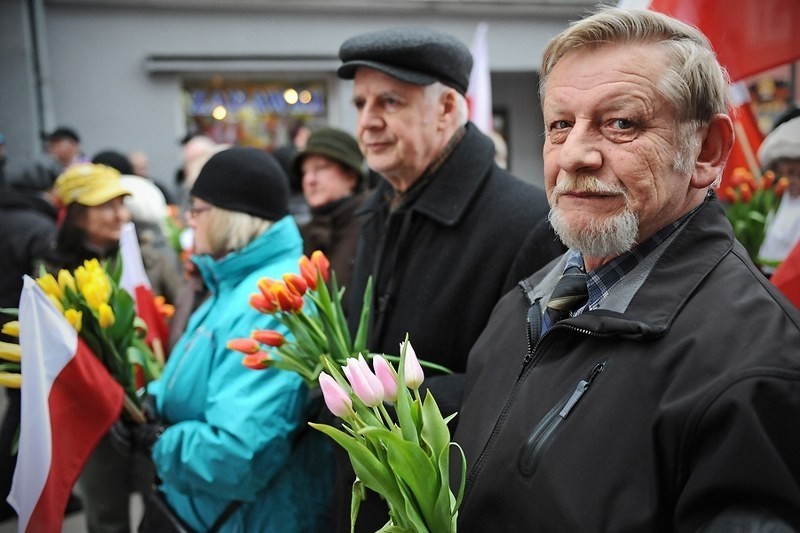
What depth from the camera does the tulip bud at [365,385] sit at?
1317mm

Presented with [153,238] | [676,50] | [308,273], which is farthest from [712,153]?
[153,238]

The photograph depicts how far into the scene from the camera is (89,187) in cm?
384

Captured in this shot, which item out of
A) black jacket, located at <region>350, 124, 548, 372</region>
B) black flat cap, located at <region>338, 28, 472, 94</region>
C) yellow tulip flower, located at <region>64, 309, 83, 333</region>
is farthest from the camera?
yellow tulip flower, located at <region>64, 309, 83, 333</region>

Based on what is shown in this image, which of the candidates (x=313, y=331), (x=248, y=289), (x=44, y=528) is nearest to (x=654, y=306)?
(x=313, y=331)

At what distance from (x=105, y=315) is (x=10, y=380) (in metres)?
0.37

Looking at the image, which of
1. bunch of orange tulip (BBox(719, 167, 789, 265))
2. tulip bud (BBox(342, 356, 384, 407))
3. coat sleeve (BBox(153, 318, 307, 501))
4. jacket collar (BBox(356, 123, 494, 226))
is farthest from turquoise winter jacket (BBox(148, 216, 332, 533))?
bunch of orange tulip (BBox(719, 167, 789, 265))

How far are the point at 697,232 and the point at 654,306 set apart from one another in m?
0.19

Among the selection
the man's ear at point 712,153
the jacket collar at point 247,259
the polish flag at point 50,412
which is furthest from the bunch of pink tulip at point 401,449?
the jacket collar at point 247,259

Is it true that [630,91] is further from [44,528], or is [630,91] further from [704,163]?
[44,528]

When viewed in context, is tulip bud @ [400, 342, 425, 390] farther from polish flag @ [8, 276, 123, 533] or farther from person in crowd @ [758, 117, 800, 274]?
person in crowd @ [758, 117, 800, 274]

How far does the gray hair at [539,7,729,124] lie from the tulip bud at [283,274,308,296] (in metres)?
1.00

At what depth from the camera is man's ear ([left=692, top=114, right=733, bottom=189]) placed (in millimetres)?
1458

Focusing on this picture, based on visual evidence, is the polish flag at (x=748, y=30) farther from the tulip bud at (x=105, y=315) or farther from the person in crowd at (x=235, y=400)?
the tulip bud at (x=105, y=315)

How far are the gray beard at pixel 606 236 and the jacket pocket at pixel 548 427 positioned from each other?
0.23 metres
